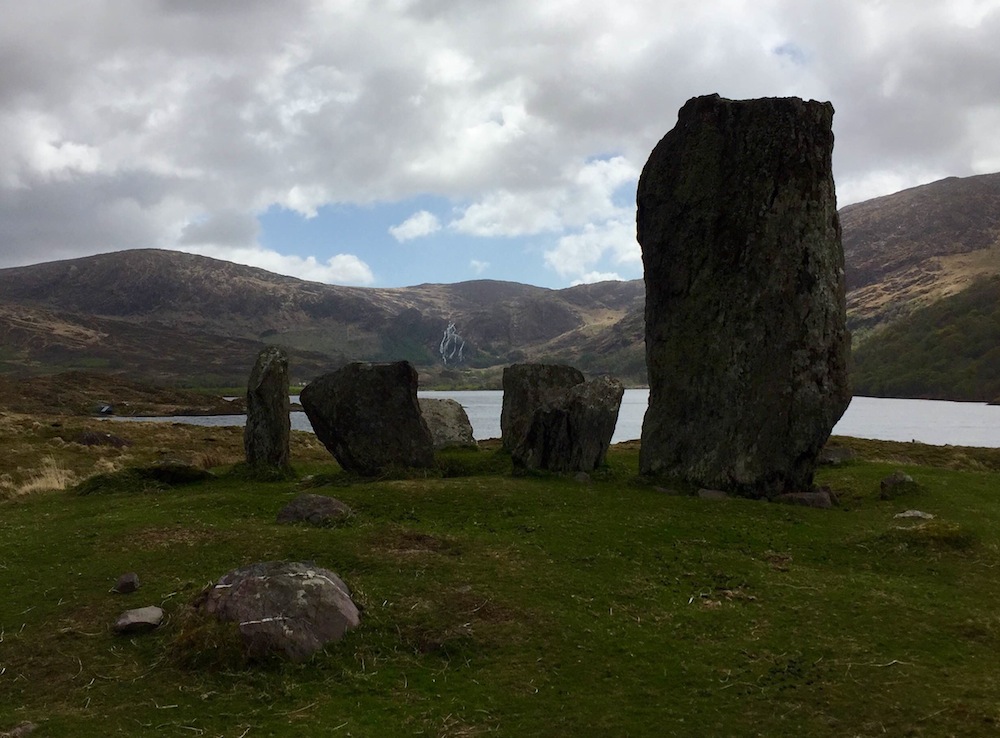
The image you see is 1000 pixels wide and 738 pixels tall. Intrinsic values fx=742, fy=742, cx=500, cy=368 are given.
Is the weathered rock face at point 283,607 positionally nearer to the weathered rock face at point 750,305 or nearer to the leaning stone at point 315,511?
the leaning stone at point 315,511

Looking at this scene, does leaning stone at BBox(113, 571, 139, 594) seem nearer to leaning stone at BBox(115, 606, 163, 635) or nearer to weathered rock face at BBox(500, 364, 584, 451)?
leaning stone at BBox(115, 606, 163, 635)

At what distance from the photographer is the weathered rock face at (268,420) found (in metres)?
23.2

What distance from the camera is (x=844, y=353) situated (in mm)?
18938

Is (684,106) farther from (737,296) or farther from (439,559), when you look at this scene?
(439,559)

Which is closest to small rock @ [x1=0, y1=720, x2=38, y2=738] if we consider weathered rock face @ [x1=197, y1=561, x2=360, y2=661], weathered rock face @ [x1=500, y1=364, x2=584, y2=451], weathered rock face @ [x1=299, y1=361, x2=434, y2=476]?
weathered rock face @ [x1=197, y1=561, x2=360, y2=661]

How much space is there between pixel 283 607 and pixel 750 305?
14.1 meters

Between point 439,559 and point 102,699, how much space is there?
5701 millimetres

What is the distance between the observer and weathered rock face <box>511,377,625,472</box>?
70.5 ft

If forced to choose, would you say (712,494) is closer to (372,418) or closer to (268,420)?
(372,418)

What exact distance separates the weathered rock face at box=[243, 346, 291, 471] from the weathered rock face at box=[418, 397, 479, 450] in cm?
743

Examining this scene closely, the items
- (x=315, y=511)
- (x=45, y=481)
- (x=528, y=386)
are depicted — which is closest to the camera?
(x=315, y=511)

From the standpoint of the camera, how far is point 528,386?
2777cm

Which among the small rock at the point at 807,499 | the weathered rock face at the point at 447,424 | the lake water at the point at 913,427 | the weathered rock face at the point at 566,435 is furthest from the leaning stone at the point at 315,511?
the lake water at the point at 913,427

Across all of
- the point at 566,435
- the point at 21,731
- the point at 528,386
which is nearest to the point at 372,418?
the point at 566,435
